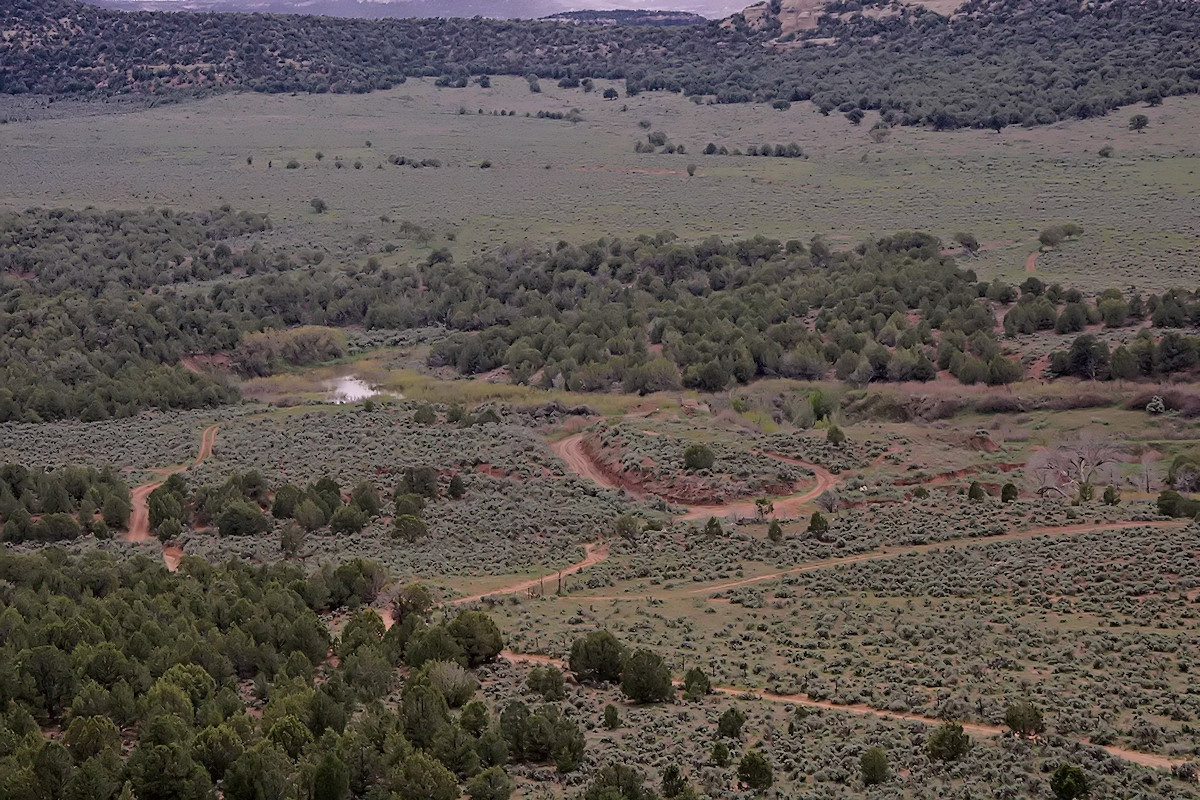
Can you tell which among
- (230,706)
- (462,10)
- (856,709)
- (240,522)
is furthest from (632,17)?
(230,706)

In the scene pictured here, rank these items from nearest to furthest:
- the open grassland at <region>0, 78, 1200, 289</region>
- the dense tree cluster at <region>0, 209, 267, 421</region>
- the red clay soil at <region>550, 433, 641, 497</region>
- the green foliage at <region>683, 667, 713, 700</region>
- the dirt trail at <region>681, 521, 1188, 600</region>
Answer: the green foliage at <region>683, 667, 713, 700</region>
the dirt trail at <region>681, 521, 1188, 600</region>
the red clay soil at <region>550, 433, 641, 497</region>
the dense tree cluster at <region>0, 209, 267, 421</region>
the open grassland at <region>0, 78, 1200, 289</region>

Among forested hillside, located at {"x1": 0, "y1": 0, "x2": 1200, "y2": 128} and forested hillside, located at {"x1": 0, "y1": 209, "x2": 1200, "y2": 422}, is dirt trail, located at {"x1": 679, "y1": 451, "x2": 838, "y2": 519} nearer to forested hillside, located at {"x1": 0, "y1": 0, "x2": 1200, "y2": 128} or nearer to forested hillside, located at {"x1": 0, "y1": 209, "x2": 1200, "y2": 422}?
forested hillside, located at {"x1": 0, "y1": 209, "x2": 1200, "y2": 422}

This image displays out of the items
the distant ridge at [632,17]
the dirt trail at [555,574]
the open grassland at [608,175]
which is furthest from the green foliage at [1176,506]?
the distant ridge at [632,17]

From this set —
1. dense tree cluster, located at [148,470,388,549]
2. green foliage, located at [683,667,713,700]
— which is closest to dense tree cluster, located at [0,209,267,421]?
dense tree cluster, located at [148,470,388,549]

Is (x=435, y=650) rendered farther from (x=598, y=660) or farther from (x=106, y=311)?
(x=106, y=311)

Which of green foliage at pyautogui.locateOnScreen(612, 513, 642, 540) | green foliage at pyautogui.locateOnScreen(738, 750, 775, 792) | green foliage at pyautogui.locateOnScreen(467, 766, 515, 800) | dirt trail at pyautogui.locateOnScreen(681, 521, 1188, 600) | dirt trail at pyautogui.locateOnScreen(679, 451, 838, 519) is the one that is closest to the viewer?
green foliage at pyautogui.locateOnScreen(467, 766, 515, 800)

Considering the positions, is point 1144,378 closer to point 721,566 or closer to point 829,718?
point 721,566
